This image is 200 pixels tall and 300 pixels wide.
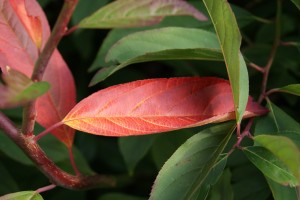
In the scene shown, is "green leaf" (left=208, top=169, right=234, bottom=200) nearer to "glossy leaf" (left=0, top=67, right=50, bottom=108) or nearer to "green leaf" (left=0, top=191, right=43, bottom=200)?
"green leaf" (left=0, top=191, right=43, bottom=200)

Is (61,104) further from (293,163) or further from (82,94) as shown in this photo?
(82,94)

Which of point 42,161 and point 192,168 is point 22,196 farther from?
point 192,168

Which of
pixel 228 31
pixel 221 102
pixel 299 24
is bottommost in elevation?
pixel 299 24

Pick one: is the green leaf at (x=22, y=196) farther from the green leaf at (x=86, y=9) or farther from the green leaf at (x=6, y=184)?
the green leaf at (x=86, y=9)

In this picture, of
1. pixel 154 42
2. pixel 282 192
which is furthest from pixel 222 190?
pixel 154 42

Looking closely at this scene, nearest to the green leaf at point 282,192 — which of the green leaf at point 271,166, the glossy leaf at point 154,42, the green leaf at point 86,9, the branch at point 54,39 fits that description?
the green leaf at point 271,166

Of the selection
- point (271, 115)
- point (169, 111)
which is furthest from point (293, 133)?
point (169, 111)
